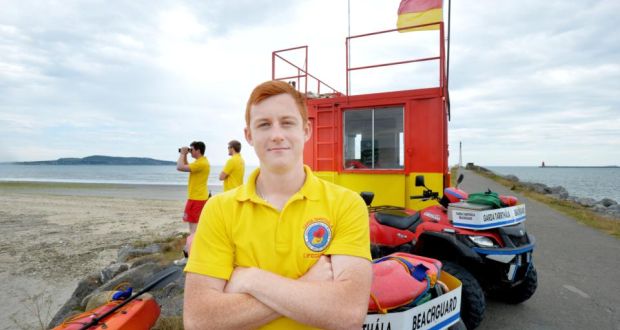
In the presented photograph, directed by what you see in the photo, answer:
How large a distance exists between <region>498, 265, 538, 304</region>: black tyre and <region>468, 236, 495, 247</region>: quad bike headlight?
101 cm

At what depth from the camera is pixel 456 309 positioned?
2705mm

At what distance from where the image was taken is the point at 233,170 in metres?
6.91

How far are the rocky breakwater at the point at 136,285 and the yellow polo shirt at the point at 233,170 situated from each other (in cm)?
164

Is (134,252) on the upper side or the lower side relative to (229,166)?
lower

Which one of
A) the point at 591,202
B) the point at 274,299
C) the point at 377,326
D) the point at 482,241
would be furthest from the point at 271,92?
the point at 591,202

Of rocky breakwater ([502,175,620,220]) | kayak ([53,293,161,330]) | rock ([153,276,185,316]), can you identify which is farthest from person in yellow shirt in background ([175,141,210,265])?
rocky breakwater ([502,175,620,220])

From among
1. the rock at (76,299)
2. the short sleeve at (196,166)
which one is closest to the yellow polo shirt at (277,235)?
the rock at (76,299)

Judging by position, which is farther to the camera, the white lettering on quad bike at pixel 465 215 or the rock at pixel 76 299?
the rock at pixel 76 299

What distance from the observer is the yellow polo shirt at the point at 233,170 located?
6.87m

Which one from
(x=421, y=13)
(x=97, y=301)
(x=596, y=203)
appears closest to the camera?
(x=97, y=301)

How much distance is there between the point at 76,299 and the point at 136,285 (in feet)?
2.72

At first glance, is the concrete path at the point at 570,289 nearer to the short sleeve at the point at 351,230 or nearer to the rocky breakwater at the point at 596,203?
the short sleeve at the point at 351,230

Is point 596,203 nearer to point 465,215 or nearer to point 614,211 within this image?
point 614,211

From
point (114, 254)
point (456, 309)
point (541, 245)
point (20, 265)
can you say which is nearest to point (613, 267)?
point (541, 245)
